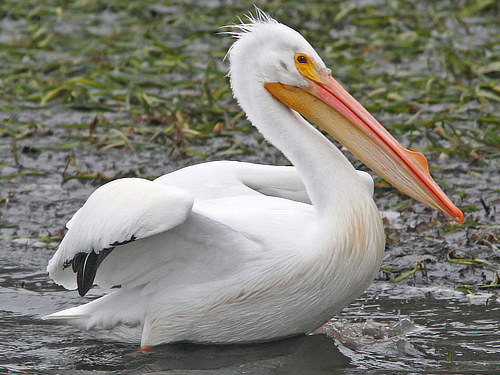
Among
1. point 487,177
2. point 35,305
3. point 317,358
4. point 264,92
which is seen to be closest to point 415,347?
point 317,358

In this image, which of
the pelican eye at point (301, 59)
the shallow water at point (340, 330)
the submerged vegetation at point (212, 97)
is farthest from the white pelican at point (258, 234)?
the submerged vegetation at point (212, 97)

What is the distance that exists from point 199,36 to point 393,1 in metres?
2.17

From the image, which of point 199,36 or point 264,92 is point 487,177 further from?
point 199,36

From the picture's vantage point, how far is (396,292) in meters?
4.94

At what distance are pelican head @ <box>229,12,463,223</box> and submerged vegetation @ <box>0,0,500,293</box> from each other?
0.98 meters

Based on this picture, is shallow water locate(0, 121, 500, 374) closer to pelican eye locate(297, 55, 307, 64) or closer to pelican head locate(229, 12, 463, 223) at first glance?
pelican head locate(229, 12, 463, 223)

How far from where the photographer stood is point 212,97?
761 centimetres

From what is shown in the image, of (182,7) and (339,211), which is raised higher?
(182,7)

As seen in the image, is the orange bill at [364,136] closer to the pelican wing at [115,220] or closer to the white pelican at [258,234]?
the white pelican at [258,234]

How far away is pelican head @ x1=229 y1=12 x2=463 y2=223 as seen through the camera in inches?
166

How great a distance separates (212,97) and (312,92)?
3355 mm

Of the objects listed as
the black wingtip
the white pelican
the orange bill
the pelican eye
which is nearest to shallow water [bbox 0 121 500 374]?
the white pelican

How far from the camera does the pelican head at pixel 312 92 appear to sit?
4.22 metres

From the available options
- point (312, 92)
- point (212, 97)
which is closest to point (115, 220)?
point (312, 92)
